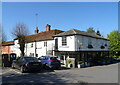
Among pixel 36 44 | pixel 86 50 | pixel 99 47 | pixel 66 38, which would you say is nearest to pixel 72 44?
pixel 66 38

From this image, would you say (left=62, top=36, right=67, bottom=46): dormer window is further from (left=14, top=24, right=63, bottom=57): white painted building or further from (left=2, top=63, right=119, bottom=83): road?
(left=2, top=63, right=119, bottom=83): road

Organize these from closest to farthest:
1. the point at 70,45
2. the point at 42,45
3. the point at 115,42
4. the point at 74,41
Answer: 1. the point at 74,41
2. the point at 70,45
3. the point at 42,45
4. the point at 115,42

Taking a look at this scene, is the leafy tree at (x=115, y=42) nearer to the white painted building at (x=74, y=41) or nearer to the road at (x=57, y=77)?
the white painted building at (x=74, y=41)

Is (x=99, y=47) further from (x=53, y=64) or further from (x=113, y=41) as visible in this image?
(x=113, y=41)

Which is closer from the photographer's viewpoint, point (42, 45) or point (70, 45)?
point (70, 45)

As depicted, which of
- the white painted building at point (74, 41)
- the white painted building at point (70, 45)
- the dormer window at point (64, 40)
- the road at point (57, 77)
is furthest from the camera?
the dormer window at point (64, 40)

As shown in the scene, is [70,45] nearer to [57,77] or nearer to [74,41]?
[74,41]

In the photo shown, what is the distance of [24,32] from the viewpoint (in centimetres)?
2733

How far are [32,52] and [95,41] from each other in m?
14.3

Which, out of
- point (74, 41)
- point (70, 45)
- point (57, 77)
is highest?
point (74, 41)

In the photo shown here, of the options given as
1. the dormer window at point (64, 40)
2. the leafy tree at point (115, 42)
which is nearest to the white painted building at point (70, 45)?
the dormer window at point (64, 40)

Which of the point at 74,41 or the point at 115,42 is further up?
the point at 115,42

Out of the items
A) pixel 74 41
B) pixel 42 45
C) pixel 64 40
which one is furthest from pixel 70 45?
pixel 42 45

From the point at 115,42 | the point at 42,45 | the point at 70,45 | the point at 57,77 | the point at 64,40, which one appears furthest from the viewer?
the point at 115,42
